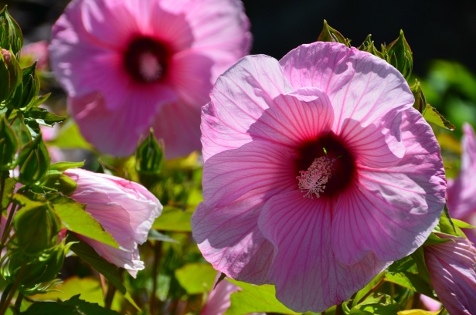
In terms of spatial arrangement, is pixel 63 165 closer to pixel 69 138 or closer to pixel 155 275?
pixel 155 275

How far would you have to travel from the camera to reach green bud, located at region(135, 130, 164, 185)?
4.26ft

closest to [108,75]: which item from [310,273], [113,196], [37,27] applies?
[113,196]

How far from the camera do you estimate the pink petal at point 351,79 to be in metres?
0.90

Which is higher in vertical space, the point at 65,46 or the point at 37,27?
the point at 65,46

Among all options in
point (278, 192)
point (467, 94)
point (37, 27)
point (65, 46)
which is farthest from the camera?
point (37, 27)

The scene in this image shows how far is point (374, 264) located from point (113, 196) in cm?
31

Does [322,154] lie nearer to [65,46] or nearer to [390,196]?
[390,196]

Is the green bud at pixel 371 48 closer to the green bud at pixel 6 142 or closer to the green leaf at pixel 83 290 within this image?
the green bud at pixel 6 142

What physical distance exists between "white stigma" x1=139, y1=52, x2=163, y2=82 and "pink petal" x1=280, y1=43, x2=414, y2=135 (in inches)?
33.2

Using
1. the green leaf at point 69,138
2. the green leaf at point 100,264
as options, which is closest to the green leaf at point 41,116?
the green leaf at point 100,264

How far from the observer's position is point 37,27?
540cm

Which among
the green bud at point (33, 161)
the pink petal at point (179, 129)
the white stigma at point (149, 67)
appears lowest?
the pink petal at point (179, 129)

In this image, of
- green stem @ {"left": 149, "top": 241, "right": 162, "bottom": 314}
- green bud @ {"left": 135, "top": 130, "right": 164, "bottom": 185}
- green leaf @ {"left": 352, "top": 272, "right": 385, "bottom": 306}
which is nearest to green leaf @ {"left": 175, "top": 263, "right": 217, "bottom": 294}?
green stem @ {"left": 149, "top": 241, "right": 162, "bottom": 314}

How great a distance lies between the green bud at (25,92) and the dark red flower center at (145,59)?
806mm
